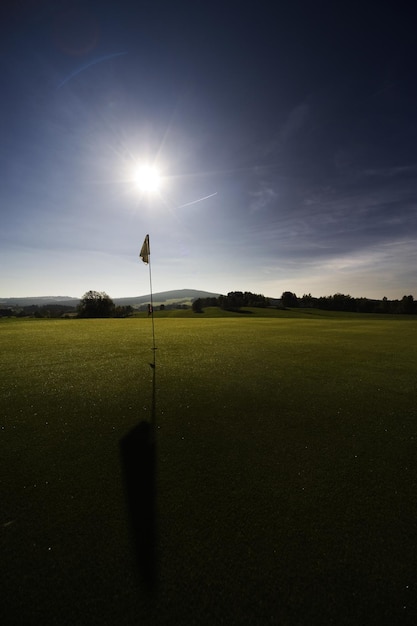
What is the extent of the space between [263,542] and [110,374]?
8166 mm

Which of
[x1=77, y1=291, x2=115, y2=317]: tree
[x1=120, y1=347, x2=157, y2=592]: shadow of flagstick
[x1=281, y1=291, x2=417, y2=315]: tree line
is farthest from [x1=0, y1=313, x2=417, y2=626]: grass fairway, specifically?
[x1=281, y1=291, x2=417, y2=315]: tree line

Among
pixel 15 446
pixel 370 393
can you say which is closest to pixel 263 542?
pixel 15 446

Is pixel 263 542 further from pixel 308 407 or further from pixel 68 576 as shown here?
pixel 308 407

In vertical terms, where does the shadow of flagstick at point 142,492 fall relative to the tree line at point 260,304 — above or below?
below

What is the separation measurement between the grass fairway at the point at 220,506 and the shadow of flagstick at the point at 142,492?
0.35ft

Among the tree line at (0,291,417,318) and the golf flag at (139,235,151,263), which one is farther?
the tree line at (0,291,417,318)

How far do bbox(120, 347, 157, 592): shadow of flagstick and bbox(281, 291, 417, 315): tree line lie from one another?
127524 millimetres

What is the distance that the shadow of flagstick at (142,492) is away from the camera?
3082mm

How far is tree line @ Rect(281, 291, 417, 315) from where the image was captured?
10980 cm

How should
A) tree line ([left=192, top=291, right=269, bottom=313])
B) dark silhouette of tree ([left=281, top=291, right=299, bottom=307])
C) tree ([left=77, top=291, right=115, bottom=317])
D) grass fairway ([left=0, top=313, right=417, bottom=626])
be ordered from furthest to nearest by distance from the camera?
dark silhouette of tree ([left=281, top=291, right=299, bottom=307])
tree line ([left=192, top=291, right=269, bottom=313])
tree ([left=77, top=291, right=115, bottom=317])
grass fairway ([left=0, top=313, right=417, bottom=626])

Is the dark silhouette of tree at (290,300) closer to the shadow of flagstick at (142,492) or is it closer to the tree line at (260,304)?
the tree line at (260,304)

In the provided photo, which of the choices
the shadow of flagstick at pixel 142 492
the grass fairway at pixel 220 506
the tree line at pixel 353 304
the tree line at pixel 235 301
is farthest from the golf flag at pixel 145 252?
the tree line at pixel 353 304

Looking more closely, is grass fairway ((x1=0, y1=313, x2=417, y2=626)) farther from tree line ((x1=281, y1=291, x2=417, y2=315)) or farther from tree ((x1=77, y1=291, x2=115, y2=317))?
tree line ((x1=281, y1=291, x2=417, y2=315))

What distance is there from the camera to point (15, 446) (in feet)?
17.6
